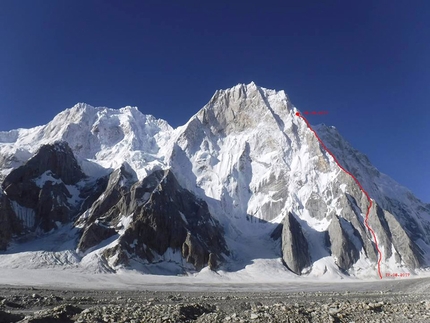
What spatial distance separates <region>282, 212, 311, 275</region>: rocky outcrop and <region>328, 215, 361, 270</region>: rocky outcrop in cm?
1044

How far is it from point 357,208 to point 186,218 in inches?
2861

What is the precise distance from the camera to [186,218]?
422 feet

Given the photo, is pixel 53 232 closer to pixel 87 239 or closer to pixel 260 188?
pixel 87 239

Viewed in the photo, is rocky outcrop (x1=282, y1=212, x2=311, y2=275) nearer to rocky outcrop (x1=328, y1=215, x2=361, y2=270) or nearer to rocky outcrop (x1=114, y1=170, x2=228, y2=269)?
rocky outcrop (x1=328, y1=215, x2=361, y2=270)

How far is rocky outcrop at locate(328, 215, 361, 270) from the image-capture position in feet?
405

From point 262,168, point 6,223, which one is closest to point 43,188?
point 6,223

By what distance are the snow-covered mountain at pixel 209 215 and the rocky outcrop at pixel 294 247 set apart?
0.43 meters

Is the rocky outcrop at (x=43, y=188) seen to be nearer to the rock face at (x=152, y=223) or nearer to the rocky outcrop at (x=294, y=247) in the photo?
the rock face at (x=152, y=223)

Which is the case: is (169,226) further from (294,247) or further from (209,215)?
(294,247)

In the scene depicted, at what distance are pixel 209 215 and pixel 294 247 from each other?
114 ft

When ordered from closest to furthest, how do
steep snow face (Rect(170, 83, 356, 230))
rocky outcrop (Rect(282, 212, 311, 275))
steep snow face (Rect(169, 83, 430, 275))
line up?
rocky outcrop (Rect(282, 212, 311, 275))
steep snow face (Rect(169, 83, 430, 275))
steep snow face (Rect(170, 83, 356, 230))

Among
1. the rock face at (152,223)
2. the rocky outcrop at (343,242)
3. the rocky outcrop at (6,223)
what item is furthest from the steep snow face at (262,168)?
the rocky outcrop at (6,223)

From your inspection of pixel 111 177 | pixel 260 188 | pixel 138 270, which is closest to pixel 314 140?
pixel 260 188

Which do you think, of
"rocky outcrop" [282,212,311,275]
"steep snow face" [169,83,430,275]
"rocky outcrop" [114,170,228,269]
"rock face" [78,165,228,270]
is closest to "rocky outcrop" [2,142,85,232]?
"rock face" [78,165,228,270]
